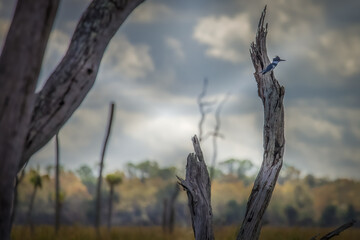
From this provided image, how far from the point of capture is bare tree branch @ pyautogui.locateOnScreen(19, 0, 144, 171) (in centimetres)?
270

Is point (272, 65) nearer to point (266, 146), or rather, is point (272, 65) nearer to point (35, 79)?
point (266, 146)

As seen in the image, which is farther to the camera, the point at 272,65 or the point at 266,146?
the point at 272,65

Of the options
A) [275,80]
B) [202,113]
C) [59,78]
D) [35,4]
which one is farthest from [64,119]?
[202,113]

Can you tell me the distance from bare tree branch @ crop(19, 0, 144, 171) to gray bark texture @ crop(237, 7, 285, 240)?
92.3 inches

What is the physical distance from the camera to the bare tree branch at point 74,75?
2695 millimetres

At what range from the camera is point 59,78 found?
109 inches

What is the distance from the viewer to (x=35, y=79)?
98.4 inches

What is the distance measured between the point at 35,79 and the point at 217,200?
1570 inches

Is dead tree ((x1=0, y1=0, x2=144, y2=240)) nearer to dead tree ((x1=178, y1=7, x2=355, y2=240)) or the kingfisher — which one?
dead tree ((x1=178, y1=7, x2=355, y2=240))

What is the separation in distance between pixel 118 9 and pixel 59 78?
71 cm

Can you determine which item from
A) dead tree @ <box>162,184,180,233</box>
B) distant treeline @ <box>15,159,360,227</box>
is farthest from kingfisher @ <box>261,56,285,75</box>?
distant treeline @ <box>15,159,360,227</box>

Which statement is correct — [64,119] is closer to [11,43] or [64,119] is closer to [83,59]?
[83,59]

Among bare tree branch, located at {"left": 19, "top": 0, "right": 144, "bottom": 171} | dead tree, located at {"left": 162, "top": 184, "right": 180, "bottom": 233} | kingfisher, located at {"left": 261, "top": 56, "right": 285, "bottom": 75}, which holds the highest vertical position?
kingfisher, located at {"left": 261, "top": 56, "right": 285, "bottom": 75}

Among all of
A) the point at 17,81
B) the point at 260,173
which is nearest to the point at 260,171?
the point at 260,173
